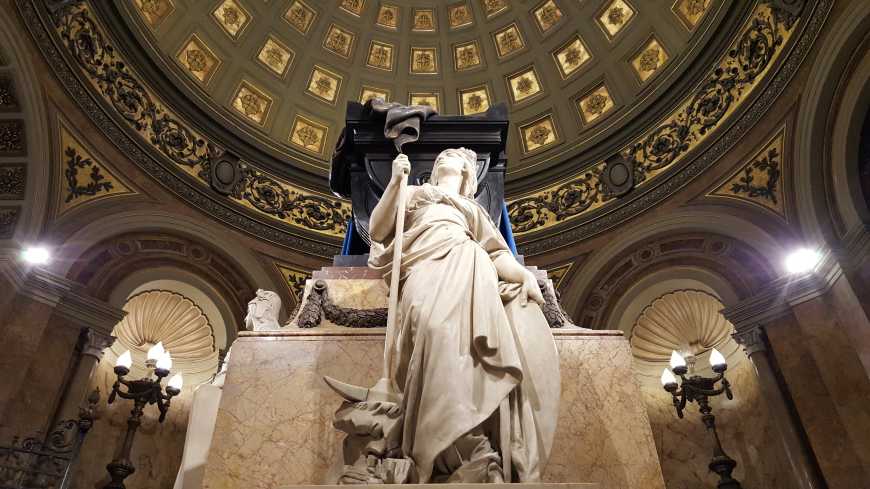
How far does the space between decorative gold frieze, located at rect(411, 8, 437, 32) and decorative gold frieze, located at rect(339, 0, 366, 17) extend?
46.8 inches

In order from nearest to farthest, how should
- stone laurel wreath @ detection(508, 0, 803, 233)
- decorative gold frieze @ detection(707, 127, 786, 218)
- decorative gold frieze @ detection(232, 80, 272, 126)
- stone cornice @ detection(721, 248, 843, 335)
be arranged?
1. stone cornice @ detection(721, 248, 843, 335)
2. decorative gold frieze @ detection(707, 127, 786, 218)
3. stone laurel wreath @ detection(508, 0, 803, 233)
4. decorative gold frieze @ detection(232, 80, 272, 126)

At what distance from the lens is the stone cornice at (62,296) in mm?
6914

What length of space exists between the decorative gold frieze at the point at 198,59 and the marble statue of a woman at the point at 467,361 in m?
9.58

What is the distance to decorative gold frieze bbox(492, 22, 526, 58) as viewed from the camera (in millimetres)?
12102

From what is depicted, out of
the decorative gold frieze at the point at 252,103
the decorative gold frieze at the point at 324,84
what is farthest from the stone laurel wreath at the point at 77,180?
the decorative gold frieze at the point at 324,84

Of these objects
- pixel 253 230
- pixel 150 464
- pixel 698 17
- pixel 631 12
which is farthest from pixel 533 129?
pixel 150 464

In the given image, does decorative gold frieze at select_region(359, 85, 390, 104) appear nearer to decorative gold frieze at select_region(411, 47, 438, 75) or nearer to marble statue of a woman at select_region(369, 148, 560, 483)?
decorative gold frieze at select_region(411, 47, 438, 75)

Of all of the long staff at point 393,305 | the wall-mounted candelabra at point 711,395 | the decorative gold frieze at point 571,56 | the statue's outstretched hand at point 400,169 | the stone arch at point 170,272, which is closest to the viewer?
the long staff at point 393,305

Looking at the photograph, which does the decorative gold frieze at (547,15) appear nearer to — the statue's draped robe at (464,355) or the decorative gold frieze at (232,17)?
the decorative gold frieze at (232,17)

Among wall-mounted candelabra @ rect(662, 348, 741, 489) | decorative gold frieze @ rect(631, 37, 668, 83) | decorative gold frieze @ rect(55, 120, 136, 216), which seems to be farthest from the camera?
decorative gold frieze @ rect(631, 37, 668, 83)

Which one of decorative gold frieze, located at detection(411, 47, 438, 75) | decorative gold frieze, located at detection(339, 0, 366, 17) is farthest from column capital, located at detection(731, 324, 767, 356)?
decorative gold frieze, located at detection(339, 0, 366, 17)

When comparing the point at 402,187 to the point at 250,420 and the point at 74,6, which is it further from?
the point at 74,6

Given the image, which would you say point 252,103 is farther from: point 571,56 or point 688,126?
point 688,126

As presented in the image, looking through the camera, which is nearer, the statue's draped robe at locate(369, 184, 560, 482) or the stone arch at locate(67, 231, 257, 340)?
the statue's draped robe at locate(369, 184, 560, 482)
